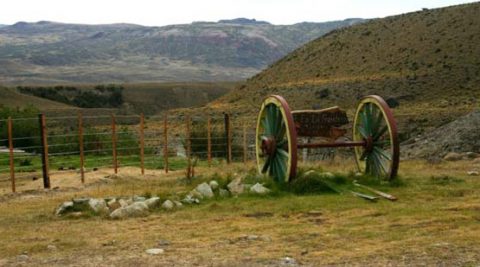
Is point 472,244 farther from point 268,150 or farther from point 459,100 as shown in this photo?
point 459,100

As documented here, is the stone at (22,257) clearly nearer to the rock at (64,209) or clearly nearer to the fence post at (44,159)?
the rock at (64,209)

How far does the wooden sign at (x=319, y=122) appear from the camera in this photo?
14141 mm

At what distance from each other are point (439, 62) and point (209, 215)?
47.8 metres

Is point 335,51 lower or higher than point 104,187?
higher

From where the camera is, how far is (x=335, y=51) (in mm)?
68438

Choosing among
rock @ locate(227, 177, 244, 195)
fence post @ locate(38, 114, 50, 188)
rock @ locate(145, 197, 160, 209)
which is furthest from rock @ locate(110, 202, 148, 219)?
fence post @ locate(38, 114, 50, 188)

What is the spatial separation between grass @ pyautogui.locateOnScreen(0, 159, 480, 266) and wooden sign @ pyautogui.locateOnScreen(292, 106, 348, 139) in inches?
50.3

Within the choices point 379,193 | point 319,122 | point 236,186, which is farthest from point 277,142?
point 379,193

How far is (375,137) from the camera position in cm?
1450

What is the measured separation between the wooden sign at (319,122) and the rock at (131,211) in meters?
4.24

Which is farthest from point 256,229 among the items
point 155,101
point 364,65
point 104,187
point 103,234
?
point 155,101

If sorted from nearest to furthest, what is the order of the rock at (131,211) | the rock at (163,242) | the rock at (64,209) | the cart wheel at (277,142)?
the rock at (163,242) < the rock at (131,211) < the rock at (64,209) < the cart wheel at (277,142)

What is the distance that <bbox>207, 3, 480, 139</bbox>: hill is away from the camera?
47938 mm

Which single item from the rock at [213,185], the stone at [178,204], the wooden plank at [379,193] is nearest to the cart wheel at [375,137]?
the wooden plank at [379,193]
